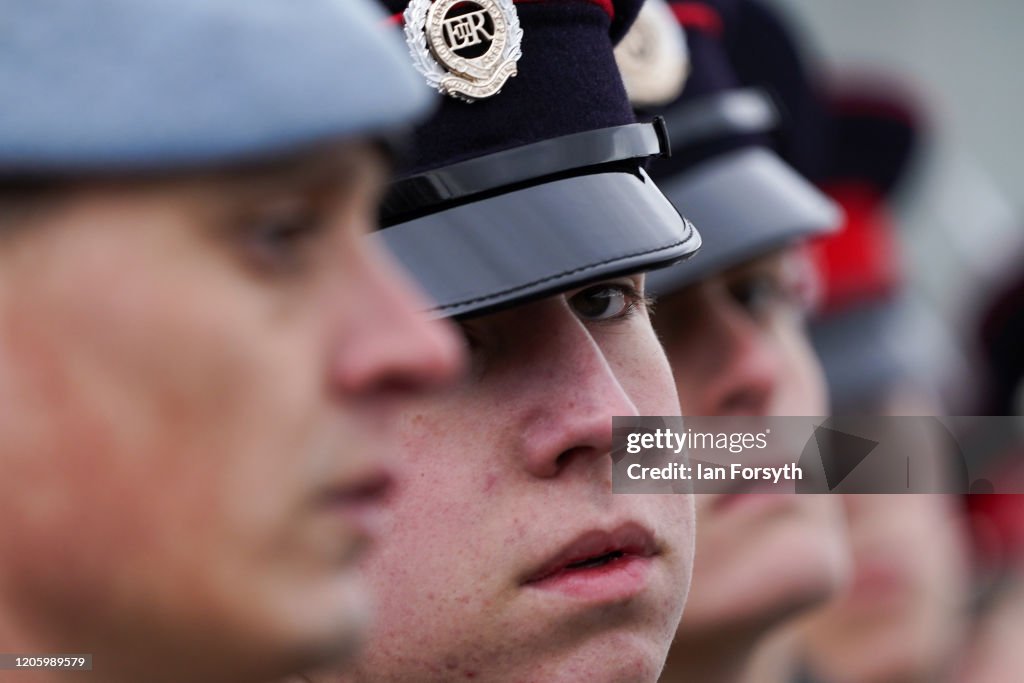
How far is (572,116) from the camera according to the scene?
2.49 m

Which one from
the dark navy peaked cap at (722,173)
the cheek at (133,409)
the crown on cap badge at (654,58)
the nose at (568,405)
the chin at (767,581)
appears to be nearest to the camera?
the cheek at (133,409)

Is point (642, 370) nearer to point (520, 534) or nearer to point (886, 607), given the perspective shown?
point (520, 534)

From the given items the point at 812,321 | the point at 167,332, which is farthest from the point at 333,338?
the point at 812,321

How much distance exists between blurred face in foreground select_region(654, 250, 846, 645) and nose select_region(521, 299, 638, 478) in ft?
3.44

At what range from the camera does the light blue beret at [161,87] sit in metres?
1.46

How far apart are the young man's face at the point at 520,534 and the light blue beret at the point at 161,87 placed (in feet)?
2.71

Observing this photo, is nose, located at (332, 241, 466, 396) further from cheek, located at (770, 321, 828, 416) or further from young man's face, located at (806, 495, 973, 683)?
young man's face, located at (806, 495, 973, 683)

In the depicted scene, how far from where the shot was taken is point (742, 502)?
3.49 m

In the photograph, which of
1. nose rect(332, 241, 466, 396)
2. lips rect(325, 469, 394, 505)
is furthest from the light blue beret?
lips rect(325, 469, 394, 505)

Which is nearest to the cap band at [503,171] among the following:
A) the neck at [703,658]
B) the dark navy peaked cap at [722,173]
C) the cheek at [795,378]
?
the dark navy peaked cap at [722,173]

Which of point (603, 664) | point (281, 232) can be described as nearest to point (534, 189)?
point (603, 664)

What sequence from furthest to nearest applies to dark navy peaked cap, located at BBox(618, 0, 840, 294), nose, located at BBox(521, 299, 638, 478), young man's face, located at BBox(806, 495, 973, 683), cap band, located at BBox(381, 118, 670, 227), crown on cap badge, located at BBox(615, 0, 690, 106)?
1. young man's face, located at BBox(806, 495, 973, 683)
2. dark navy peaked cap, located at BBox(618, 0, 840, 294)
3. crown on cap badge, located at BBox(615, 0, 690, 106)
4. cap band, located at BBox(381, 118, 670, 227)
5. nose, located at BBox(521, 299, 638, 478)

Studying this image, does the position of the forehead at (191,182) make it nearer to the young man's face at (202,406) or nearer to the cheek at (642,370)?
the young man's face at (202,406)

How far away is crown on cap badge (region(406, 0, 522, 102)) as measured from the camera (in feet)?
7.87
